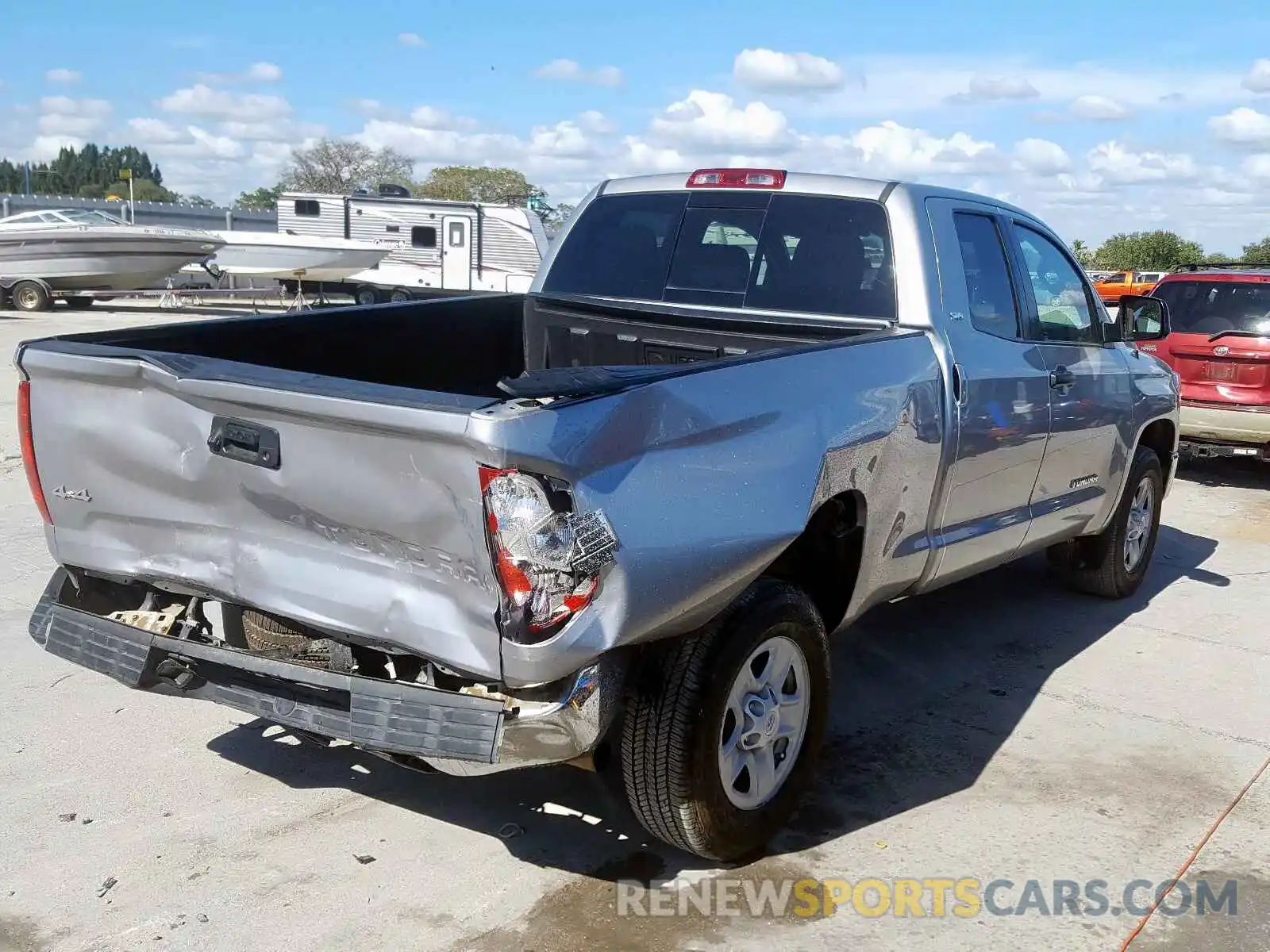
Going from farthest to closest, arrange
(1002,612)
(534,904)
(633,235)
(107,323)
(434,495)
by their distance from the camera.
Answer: (107,323) < (1002,612) < (633,235) < (534,904) < (434,495)

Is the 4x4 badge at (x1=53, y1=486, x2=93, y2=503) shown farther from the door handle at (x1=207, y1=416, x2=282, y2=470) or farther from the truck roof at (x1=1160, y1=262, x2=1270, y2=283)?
the truck roof at (x1=1160, y1=262, x2=1270, y2=283)

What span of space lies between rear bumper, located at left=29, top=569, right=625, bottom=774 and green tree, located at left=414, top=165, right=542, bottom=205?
208 ft

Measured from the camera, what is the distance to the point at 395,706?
3.05 metres

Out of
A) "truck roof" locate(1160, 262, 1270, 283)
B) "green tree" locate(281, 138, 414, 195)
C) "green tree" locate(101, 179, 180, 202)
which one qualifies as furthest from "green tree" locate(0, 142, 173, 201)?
"truck roof" locate(1160, 262, 1270, 283)

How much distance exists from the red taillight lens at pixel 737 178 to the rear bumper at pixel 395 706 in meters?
2.63

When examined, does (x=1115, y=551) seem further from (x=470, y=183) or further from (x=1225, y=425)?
(x=470, y=183)

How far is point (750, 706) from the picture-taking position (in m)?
3.62

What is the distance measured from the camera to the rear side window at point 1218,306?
1009 cm

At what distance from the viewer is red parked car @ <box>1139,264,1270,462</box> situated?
9.94 metres

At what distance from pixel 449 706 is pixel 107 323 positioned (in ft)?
71.0

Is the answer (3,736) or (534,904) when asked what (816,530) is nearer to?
(534,904)

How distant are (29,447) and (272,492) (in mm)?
1055

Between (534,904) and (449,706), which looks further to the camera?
(534,904)

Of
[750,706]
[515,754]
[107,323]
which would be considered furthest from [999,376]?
[107,323]
